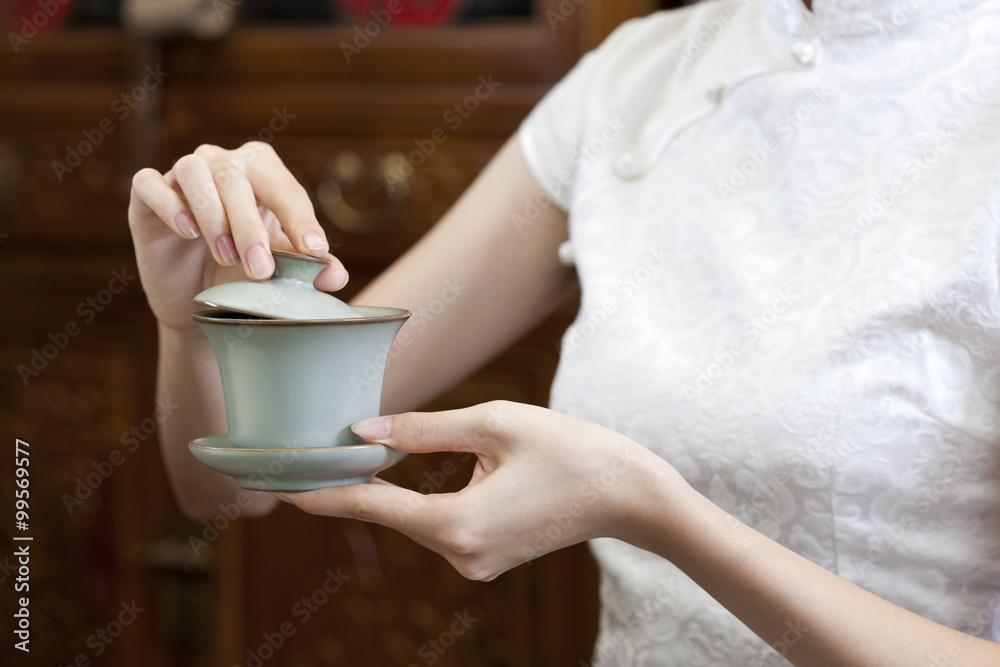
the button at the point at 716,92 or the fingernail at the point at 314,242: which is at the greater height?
the button at the point at 716,92

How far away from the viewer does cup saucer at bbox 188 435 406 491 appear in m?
0.62

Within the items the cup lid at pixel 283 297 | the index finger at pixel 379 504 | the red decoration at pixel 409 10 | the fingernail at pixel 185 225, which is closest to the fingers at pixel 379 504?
the index finger at pixel 379 504

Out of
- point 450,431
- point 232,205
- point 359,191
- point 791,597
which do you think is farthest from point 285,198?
point 359,191

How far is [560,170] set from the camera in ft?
3.48

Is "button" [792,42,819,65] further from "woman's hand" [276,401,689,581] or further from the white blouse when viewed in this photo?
"woman's hand" [276,401,689,581]

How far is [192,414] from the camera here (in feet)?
3.10

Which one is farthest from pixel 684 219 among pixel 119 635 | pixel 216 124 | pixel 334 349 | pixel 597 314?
pixel 119 635

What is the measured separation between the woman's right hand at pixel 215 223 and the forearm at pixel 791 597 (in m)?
0.31

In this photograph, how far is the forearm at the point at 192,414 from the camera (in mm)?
906

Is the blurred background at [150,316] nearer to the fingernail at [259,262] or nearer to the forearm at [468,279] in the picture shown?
the forearm at [468,279]

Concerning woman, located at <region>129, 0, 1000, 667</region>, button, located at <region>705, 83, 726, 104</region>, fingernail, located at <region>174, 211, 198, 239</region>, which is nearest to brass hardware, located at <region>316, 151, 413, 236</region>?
woman, located at <region>129, 0, 1000, 667</region>

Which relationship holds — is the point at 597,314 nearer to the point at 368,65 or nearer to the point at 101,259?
the point at 368,65

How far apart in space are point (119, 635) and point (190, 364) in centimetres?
108

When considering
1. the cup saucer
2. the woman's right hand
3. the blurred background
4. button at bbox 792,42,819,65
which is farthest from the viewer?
the blurred background
